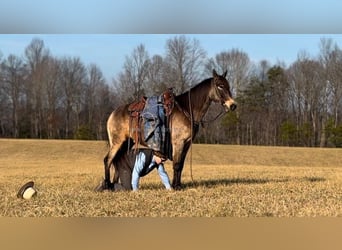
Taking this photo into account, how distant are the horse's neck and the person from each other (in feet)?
2.69

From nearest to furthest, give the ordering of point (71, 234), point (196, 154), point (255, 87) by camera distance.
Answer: point (71, 234) → point (255, 87) → point (196, 154)

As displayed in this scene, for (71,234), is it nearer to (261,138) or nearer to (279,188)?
(279,188)

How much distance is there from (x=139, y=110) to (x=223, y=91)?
1.23m

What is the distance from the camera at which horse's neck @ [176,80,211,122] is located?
25.4ft

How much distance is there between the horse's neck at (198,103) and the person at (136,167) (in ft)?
2.69

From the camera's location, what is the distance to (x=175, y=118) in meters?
7.65

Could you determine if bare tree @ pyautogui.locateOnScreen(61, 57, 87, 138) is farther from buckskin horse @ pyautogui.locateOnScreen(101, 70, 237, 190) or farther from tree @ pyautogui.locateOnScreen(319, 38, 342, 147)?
A: tree @ pyautogui.locateOnScreen(319, 38, 342, 147)

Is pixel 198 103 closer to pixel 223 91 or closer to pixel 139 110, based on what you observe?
pixel 223 91

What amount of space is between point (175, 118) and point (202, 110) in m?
0.43

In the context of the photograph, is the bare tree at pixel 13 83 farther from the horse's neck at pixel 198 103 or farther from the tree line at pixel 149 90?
the horse's neck at pixel 198 103

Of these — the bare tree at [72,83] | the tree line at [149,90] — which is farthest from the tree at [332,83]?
the bare tree at [72,83]

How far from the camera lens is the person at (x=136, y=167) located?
25.5ft

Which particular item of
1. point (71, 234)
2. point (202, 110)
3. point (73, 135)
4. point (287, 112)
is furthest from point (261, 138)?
point (71, 234)

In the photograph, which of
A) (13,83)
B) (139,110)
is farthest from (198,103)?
(13,83)
